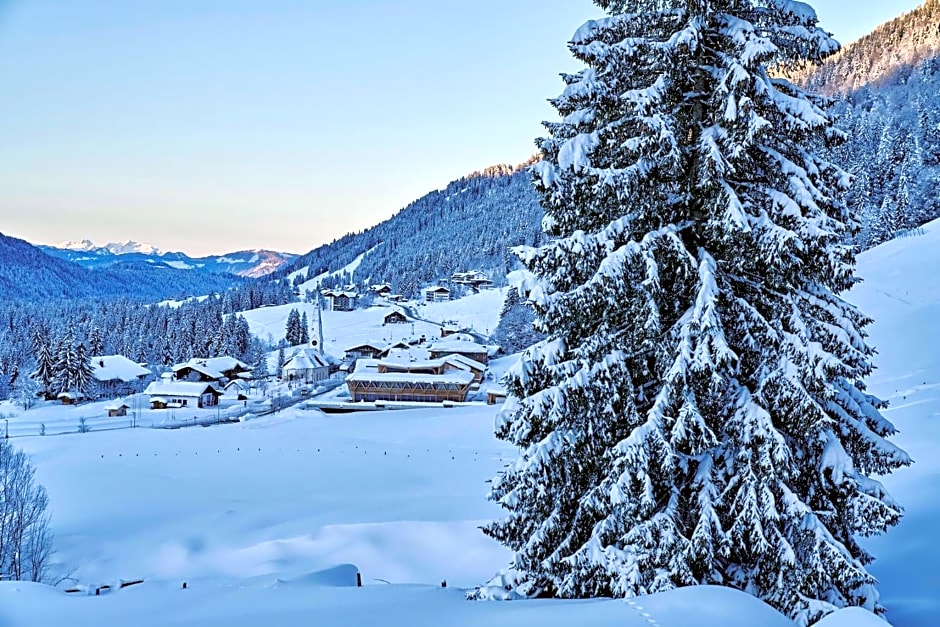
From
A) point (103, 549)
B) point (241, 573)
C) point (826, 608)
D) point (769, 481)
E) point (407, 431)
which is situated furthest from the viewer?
point (407, 431)

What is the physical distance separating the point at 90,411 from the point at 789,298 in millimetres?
65804

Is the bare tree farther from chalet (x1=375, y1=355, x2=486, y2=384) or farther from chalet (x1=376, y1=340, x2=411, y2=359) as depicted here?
chalet (x1=376, y1=340, x2=411, y2=359)

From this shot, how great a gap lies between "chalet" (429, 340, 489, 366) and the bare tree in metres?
53.1

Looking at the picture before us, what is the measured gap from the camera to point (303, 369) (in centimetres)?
7281

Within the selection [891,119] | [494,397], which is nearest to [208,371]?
[494,397]

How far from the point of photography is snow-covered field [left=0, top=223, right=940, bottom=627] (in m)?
6.07

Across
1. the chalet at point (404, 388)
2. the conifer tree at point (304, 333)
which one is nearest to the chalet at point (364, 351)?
the conifer tree at point (304, 333)

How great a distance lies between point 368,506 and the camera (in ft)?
74.6

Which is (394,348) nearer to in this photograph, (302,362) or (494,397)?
(302,362)

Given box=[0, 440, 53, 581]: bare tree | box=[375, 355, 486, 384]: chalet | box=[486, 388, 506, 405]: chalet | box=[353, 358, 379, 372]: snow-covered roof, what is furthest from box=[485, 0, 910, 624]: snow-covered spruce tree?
box=[353, 358, 379, 372]: snow-covered roof

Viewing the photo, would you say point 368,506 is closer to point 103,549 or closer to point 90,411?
point 103,549

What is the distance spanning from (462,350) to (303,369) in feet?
66.5

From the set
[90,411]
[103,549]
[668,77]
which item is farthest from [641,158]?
[90,411]

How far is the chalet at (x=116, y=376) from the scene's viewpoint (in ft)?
231
